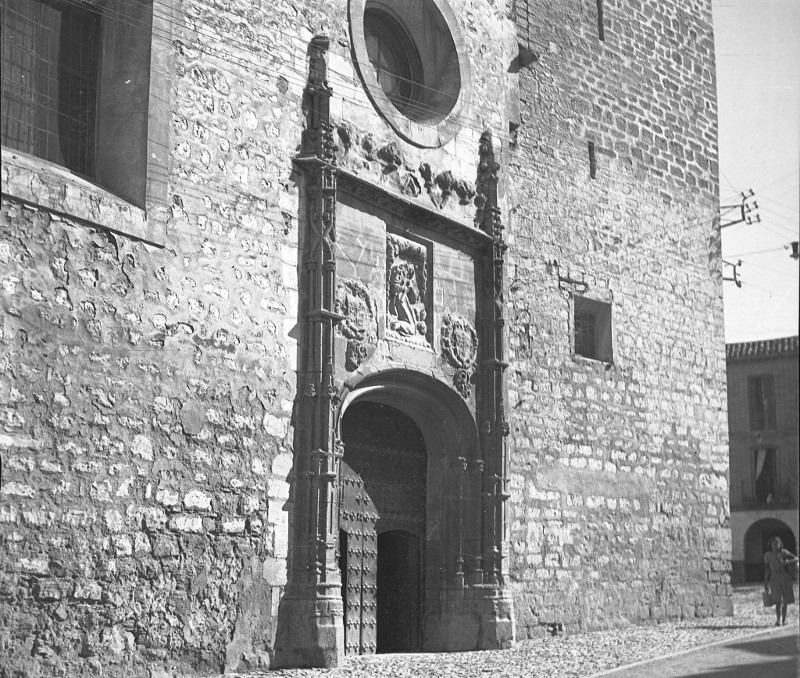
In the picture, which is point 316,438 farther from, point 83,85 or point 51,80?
point 51,80

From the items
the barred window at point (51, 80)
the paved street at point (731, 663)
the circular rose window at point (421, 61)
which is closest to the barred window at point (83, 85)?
the barred window at point (51, 80)

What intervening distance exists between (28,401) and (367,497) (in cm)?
396

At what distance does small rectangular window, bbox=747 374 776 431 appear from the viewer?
32594 millimetres

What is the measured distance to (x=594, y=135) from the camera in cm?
1418

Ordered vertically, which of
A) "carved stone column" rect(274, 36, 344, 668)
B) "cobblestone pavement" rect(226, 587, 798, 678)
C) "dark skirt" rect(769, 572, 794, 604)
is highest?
"carved stone column" rect(274, 36, 344, 668)

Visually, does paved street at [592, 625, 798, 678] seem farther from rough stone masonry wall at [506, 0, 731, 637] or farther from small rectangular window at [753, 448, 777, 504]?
small rectangular window at [753, 448, 777, 504]

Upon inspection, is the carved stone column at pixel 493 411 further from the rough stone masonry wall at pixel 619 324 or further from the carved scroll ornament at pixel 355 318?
the carved scroll ornament at pixel 355 318

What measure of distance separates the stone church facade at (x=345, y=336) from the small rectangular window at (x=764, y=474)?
706 inches

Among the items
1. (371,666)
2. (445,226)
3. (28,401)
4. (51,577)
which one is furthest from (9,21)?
(371,666)

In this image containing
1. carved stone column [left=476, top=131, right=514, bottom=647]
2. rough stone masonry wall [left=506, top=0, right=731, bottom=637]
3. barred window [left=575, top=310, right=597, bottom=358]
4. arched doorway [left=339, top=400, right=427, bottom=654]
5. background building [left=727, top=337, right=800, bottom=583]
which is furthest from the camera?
background building [left=727, top=337, right=800, bottom=583]

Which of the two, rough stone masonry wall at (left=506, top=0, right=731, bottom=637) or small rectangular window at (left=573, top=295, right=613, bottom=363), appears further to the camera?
small rectangular window at (left=573, top=295, right=613, bottom=363)

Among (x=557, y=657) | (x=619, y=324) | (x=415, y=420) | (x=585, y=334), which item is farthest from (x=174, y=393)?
(x=619, y=324)

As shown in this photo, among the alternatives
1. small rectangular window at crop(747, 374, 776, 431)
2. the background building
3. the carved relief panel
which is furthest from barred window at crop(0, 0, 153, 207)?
small rectangular window at crop(747, 374, 776, 431)

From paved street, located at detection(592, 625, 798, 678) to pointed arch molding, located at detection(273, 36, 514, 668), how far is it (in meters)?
1.88
